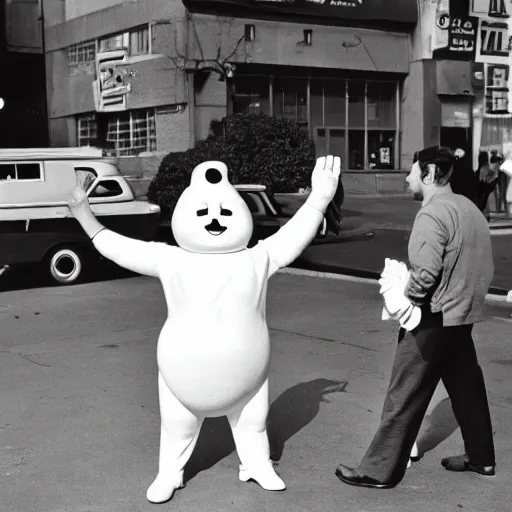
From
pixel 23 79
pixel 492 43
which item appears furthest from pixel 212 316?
pixel 492 43

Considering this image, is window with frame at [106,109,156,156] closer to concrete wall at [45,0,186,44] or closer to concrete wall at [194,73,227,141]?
concrete wall at [194,73,227,141]

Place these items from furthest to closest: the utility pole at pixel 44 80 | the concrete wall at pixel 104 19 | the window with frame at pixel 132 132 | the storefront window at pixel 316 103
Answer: the utility pole at pixel 44 80 < the storefront window at pixel 316 103 < the window with frame at pixel 132 132 < the concrete wall at pixel 104 19

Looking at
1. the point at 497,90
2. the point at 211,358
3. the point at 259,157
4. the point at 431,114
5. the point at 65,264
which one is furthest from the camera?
the point at 497,90

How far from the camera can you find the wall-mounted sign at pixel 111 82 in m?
25.7

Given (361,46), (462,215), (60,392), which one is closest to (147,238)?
(60,392)

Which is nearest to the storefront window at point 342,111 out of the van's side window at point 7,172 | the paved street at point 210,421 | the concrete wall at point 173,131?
the concrete wall at point 173,131

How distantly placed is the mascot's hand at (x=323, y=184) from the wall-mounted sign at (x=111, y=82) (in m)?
21.8

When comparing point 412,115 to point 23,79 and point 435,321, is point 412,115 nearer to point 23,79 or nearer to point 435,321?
point 23,79

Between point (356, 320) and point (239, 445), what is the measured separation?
508 centimetres

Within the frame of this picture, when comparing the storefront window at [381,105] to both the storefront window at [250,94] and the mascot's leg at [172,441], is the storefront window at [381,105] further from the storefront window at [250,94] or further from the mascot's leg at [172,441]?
the mascot's leg at [172,441]

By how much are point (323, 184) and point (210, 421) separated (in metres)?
1.91

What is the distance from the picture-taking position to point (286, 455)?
507cm

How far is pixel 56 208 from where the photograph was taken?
39.4ft

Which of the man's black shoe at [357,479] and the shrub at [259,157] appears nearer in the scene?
the man's black shoe at [357,479]
